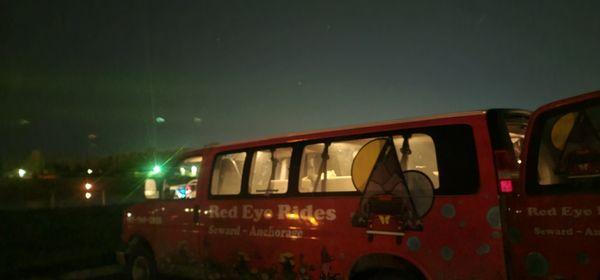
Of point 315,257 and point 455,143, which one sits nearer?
point 455,143

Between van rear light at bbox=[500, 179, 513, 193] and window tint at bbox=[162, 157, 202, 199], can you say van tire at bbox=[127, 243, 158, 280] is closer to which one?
window tint at bbox=[162, 157, 202, 199]

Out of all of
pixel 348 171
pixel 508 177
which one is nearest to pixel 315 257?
pixel 348 171

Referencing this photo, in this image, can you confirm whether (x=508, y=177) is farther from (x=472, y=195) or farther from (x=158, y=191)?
(x=158, y=191)

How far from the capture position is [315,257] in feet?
17.2

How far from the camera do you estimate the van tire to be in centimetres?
757

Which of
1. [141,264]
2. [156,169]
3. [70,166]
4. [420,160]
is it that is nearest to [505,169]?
[420,160]

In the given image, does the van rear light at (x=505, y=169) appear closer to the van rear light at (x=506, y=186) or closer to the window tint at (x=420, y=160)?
the van rear light at (x=506, y=186)

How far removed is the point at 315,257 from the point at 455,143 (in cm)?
187

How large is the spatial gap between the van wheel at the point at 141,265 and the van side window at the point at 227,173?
1738 millimetres

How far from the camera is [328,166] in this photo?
5.47m

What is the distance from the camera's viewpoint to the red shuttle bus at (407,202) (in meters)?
3.59

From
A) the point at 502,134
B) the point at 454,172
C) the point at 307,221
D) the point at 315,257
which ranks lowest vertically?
the point at 315,257

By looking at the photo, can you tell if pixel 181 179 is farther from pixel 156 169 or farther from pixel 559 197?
pixel 559 197

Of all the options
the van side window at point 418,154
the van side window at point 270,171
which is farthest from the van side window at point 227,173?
the van side window at point 418,154
